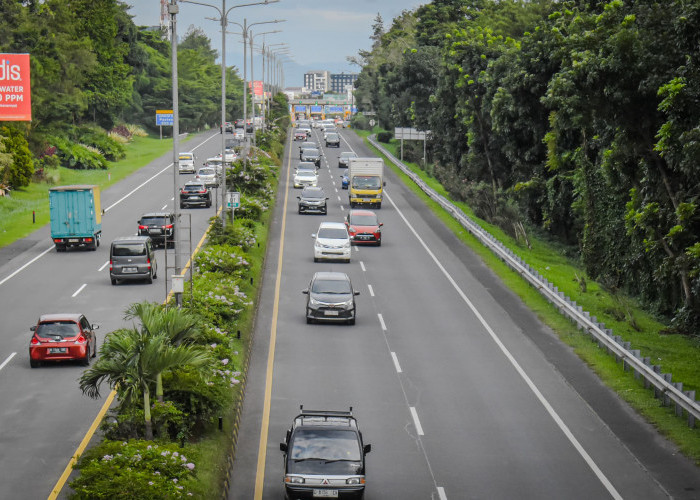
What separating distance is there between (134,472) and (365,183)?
5079 centimetres

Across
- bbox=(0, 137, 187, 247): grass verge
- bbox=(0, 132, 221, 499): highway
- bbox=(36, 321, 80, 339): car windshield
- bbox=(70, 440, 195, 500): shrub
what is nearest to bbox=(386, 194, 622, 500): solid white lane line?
bbox=(70, 440, 195, 500): shrub

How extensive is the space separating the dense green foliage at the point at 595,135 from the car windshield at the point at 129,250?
17053mm

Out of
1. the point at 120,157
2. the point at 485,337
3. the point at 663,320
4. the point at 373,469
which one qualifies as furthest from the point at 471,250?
the point at 120,157

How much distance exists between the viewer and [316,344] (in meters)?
32.2

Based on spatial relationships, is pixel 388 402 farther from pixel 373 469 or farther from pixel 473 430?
pixel 373 469

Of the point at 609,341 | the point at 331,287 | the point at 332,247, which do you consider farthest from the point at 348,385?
the point at 332,247

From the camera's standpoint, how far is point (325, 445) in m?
19.0

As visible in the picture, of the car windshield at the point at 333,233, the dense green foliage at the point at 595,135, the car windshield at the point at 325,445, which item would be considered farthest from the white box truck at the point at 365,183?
the car windshield at the point at 325,445

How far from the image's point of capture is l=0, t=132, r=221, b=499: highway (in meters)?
21.3

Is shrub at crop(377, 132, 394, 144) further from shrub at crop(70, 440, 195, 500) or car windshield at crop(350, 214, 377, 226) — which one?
shrub at crop(70, 440, 195, 500)

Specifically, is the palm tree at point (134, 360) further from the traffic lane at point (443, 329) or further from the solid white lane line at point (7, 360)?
the solid white lane line at point (7, 360)

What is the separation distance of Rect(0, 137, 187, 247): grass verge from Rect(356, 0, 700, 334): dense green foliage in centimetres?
2704

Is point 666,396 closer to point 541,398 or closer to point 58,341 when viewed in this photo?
point 541,398

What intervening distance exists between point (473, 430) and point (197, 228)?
34.4 m
